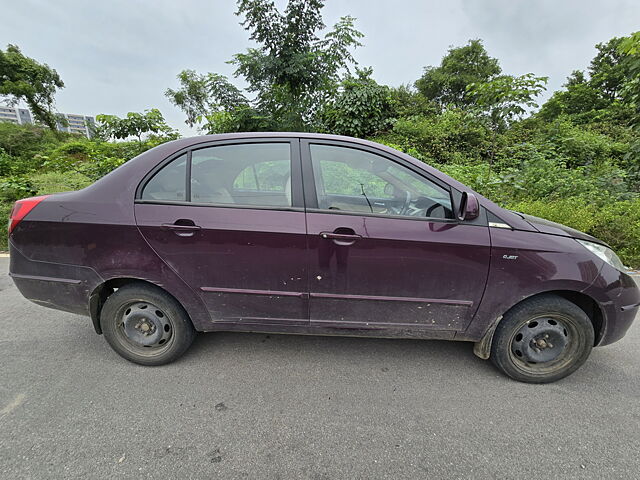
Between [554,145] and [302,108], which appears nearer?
[302,108]

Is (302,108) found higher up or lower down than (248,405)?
higher up

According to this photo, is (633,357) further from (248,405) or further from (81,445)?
(81,445)

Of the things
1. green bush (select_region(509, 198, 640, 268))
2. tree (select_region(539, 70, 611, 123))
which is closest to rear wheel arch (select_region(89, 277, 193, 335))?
green bush (select_region(509, 198, 640, 268))

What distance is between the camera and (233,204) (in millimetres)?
1947

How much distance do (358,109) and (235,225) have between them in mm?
9206

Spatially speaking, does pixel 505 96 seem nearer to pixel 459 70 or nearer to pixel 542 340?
pixel 542 340

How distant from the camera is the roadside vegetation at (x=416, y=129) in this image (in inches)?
181

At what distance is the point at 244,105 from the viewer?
7.46m

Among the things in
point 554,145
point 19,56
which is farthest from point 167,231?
point 19,56

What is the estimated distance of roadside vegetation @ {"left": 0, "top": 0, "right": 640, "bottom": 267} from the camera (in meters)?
4.59

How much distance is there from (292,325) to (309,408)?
0.53m

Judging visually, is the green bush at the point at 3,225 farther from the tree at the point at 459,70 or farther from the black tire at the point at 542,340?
the tree at the point at 459,70

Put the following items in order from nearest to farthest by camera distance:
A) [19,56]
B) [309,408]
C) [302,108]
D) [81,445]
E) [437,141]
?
[81,445] → [309,408] → [302,108] → [437,141] → [19,56]

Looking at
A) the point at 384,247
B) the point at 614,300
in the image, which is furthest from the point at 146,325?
the point at 614,300
